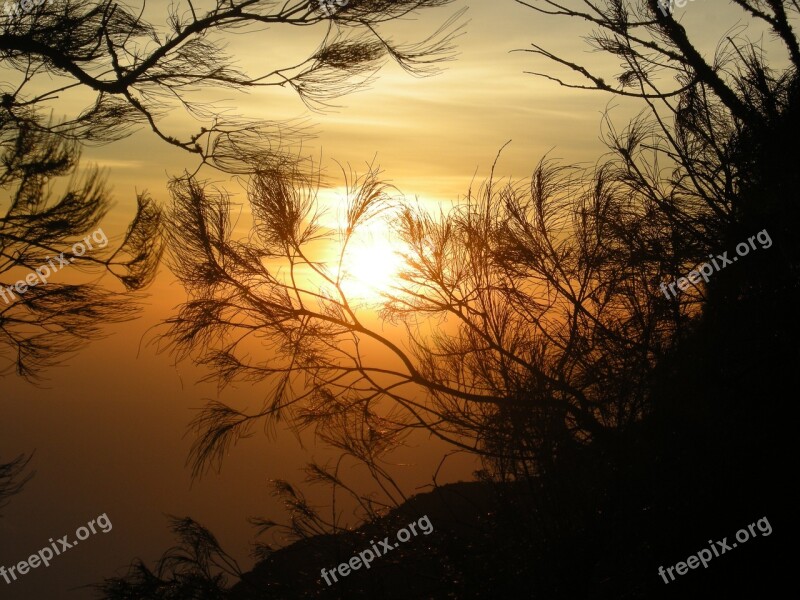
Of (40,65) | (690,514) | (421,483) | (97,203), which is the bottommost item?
(690,514)

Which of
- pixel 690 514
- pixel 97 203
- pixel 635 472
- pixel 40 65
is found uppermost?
pixel 40 65

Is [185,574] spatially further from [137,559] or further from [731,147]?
A: [731,147]

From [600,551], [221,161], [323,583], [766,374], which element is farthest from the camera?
[323,583]

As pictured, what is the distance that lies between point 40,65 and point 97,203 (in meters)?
0.91

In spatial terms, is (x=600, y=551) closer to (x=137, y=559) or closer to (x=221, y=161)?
(x=221, y=161)

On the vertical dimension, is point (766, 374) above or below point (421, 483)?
below

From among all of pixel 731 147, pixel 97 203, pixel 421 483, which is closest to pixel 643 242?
pixel 731 147

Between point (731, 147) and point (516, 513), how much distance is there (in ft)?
7.70

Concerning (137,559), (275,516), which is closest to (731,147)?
(275,516)

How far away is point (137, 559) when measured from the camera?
217 inches

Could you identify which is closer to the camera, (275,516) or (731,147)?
(731,147)

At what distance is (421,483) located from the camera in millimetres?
5539

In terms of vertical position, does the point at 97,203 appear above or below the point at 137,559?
above

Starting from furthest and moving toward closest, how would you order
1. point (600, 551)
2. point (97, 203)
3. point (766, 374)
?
point (97, 203) → point (600, 551) → point (766, 374)
